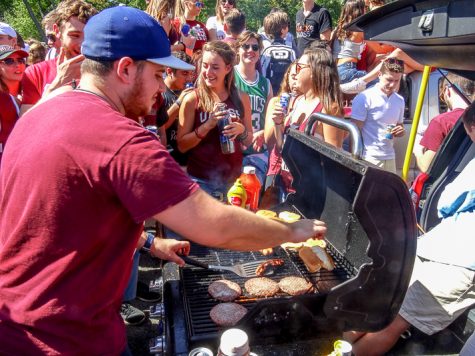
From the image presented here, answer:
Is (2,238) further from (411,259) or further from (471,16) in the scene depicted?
(471,16)

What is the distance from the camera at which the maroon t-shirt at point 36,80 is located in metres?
3.77

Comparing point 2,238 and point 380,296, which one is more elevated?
point 2,238

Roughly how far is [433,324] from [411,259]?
865 mm

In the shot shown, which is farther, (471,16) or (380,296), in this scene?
(380,296)

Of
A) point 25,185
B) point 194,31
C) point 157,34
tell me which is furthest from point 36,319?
point 194,31

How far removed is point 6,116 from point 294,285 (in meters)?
2.70

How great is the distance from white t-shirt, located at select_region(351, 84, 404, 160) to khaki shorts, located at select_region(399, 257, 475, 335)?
2.18 meters

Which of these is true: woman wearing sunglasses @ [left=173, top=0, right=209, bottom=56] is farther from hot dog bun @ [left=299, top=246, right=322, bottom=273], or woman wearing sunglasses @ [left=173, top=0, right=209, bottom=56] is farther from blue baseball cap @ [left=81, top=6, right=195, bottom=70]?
blue baseball cap @ [left=81, top=6, right=195, bottom=70]

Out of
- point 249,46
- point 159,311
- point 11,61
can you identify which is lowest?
point 159,311

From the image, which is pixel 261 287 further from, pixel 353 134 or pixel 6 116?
pixel 6 116

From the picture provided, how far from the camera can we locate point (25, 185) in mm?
1498

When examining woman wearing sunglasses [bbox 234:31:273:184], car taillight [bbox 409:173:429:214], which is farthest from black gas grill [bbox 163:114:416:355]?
woman wearing sunglasses [bbox 234:31:273:184]

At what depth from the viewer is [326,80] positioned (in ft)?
12.7

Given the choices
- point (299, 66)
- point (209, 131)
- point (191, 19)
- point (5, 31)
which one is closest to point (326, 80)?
point (299, 66)
